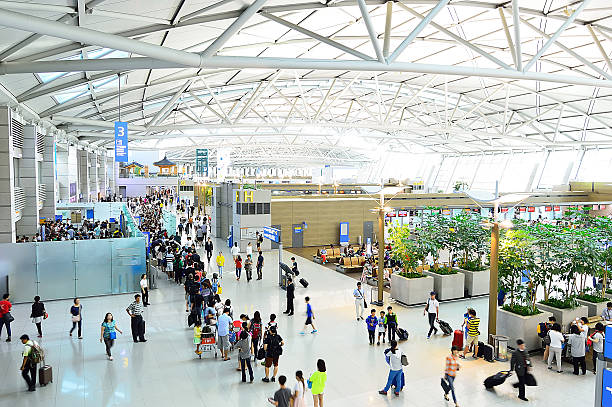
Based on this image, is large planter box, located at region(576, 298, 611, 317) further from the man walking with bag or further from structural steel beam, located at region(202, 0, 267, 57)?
the man walking with bag

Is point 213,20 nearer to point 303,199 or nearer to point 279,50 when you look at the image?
point 279,50

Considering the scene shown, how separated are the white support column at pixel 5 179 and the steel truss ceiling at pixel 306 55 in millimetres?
1551

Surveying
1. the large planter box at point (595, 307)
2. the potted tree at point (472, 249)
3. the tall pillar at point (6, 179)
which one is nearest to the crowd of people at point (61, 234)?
the tall pillar at point (6, 179)

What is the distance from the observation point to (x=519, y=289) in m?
11.9

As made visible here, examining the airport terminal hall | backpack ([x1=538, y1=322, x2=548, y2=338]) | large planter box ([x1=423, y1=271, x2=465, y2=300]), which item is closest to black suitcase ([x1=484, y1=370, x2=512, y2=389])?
the airport terminal hall

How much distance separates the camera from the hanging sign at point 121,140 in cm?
2029

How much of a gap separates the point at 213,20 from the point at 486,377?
11.8m

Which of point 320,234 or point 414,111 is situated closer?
point 320,234

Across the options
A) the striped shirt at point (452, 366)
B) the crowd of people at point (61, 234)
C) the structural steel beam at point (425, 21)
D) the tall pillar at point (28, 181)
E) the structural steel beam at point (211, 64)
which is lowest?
the striped shirt at point (452, 366)

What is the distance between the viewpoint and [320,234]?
3048cm

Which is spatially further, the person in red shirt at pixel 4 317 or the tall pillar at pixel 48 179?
the tall pillar at pixel 48 179

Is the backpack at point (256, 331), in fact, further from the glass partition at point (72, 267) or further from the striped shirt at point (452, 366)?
the glass partition at point (72, 267)

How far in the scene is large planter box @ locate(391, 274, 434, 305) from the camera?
1548 centimetres

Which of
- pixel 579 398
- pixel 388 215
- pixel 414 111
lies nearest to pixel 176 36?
pixel 579 398
